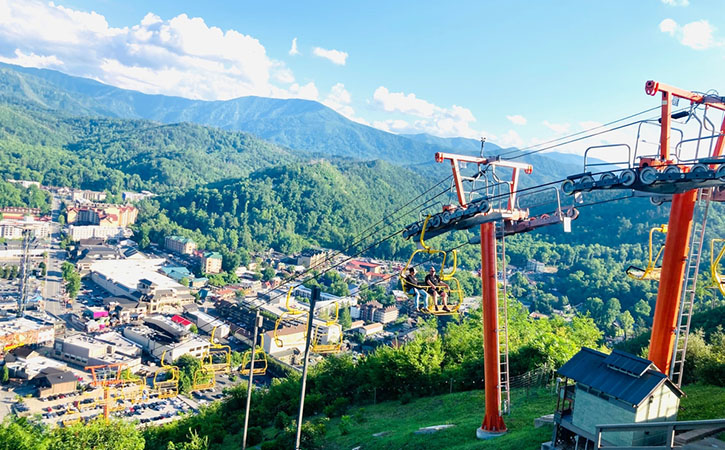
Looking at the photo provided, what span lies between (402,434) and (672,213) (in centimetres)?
909

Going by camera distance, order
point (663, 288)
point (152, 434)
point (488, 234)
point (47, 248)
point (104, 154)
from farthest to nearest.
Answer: point (104, 154), point (47, 248), point (152, 434), point (488, 234), point (663, 288)

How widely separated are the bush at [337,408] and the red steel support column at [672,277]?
518 inches

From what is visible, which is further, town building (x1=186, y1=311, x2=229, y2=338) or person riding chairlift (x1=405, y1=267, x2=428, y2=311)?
town building (x1=186, y1=311, x2=229, y2=338)

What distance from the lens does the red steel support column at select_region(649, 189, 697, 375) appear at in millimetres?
8859

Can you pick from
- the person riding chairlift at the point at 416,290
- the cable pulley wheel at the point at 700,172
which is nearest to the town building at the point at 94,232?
the person riding chairlift at the point at 416,290

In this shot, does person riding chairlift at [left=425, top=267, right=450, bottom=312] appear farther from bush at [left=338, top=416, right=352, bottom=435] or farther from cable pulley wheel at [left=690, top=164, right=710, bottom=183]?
bush at [left=338, top=416, right=352, bottom=435]

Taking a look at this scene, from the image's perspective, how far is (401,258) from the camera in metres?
104

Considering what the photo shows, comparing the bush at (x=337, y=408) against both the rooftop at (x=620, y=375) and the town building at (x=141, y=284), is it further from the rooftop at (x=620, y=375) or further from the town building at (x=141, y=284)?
the town building at (x=141, y=284)

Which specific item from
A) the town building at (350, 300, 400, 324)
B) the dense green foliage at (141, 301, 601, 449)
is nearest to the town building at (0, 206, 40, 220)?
the town building at (350, 300, 400, 324)

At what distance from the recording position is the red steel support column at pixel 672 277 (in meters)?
8.86

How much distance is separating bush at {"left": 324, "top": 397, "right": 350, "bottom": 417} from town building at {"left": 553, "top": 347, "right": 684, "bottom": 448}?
1188 cm

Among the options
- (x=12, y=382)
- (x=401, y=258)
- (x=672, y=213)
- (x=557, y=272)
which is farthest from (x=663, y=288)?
(x=401, y=258)

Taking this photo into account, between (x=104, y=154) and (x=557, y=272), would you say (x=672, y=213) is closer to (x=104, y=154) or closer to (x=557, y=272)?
(x=557, y=272)

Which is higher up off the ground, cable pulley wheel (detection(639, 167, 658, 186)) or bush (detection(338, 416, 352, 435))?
cable pulley wheel (detection(639, 167, 658, 186))
